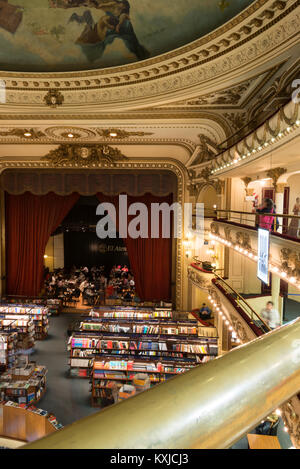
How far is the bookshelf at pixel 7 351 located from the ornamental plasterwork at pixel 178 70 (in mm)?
6916

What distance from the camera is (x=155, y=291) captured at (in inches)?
566

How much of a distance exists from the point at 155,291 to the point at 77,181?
243 inches

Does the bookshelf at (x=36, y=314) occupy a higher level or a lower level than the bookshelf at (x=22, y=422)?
higher

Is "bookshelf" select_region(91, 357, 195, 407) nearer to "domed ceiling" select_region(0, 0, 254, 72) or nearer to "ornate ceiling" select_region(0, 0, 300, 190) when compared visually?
"ornate ceiling" select_region(0, 0, 300, 190)

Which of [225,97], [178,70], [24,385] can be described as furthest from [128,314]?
[178,70]

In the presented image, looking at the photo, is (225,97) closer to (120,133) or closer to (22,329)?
(120,133)

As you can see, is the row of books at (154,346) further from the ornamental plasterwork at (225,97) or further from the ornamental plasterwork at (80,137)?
the ornamental plasterwork at (80,137)

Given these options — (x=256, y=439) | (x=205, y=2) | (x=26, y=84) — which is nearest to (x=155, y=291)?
(x=256, y=439)

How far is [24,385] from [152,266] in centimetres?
779

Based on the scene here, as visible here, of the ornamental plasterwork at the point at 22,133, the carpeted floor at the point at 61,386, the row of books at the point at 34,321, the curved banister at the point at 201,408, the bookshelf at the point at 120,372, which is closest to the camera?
the curved banister at the point at 201,408

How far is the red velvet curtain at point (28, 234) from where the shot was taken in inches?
583

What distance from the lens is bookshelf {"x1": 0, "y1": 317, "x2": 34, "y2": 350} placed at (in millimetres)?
10492

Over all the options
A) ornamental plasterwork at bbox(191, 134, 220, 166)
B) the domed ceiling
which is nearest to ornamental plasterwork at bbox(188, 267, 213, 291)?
ornamental plasterwork at bbox(191, 134, 220, 166)

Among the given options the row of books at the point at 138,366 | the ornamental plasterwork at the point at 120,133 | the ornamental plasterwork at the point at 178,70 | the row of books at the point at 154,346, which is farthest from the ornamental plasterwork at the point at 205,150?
the row of books at the point at 138,366
